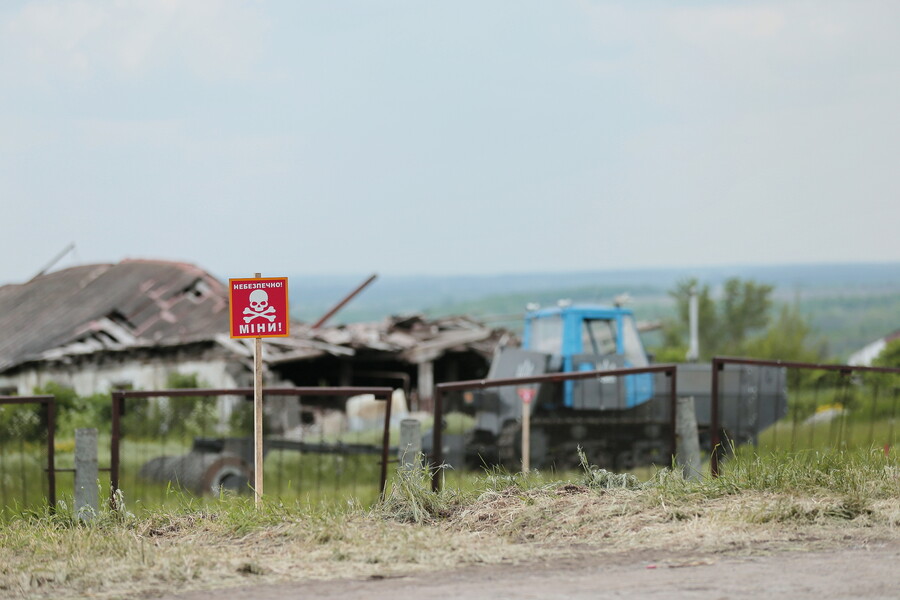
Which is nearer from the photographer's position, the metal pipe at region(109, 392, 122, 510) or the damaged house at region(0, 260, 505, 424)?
the metal pipe at region(109, 392, 122, 510)

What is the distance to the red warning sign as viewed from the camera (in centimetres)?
846

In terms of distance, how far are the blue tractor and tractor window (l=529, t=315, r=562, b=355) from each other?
0.06ft

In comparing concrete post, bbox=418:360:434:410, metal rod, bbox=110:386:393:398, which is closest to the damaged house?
concrete post, bbox=418:360:434:410

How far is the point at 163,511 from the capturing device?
7.56 meters

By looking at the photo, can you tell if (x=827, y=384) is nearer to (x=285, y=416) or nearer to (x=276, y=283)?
(x=276, y=283)

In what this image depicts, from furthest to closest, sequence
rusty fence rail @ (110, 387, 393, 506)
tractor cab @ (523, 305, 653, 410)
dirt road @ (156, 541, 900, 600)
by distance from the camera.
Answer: tractor cab @ (523, 305, 653, 410) → rusty fence rail @ (110, 387, 393, 506) → dirt road @ (156, 541, 900, 600)

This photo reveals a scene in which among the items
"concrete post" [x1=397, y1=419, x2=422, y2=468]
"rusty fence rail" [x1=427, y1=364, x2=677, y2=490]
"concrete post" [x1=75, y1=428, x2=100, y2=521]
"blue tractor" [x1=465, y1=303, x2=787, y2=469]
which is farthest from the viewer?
"blue tractor" [x1=465, y1=303, x2=787, y2=469]

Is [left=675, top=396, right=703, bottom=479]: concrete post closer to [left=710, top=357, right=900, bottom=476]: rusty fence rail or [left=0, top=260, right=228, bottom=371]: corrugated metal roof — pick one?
[left=710, top=357, right=900, bottom=476]: rusty fence rail

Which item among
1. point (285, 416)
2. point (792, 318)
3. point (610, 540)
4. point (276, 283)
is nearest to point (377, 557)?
point (610, 540)

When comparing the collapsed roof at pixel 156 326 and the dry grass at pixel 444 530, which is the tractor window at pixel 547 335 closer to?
the collapsed roof at pixel 156 326

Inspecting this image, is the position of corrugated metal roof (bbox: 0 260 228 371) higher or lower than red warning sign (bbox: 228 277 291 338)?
lower

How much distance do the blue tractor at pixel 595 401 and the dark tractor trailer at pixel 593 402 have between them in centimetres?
2

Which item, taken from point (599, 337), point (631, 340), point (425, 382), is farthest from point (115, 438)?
point (425, 382)

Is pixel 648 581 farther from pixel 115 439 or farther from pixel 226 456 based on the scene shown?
Answer: pixel 226 456
